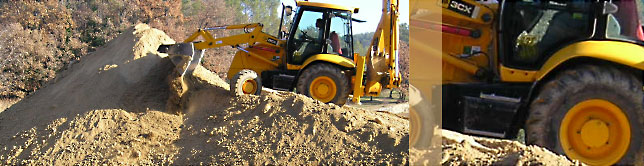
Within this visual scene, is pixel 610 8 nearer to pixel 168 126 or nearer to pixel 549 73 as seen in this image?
pixel 549 73

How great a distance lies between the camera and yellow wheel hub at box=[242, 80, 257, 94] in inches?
355

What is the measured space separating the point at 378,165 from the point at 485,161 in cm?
114

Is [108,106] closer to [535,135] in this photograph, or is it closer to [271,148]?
[271,148]

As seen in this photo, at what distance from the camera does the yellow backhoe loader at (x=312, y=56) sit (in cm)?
891

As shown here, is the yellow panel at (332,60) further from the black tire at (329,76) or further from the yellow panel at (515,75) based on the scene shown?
the yellow panel at (515,75)

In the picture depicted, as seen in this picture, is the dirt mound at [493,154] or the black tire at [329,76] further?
the black tire at [329,76]

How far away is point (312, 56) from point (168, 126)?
11.6ft

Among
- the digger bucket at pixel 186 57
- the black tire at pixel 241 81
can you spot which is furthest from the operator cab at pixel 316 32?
the digger bucket at pixel 186 57

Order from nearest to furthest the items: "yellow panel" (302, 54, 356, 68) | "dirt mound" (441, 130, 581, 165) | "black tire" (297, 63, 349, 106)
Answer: "dirt mound" (441, 130, 581, 165) < "black tire" (297, 63, 349, 106) < "yellow panel" (302, 54, 356, 68)

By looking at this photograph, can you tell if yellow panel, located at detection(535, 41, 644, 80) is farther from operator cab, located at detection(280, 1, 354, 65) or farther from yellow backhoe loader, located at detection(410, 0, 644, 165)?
operator cab, located at detection(280, 1, 354, 65)

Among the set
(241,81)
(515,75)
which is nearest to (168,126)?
(241,81)

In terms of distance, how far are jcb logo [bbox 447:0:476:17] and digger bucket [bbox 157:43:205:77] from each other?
15.3 feet

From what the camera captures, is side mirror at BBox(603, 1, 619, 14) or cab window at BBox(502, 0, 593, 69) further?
cab window at BBox(502, 0, 593, 69)

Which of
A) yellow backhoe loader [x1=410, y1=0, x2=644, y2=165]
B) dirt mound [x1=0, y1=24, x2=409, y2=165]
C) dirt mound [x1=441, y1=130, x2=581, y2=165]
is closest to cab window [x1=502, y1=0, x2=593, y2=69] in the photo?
yellow backhoe loader [x1=410, y1=0, x2=644, y2=165]
